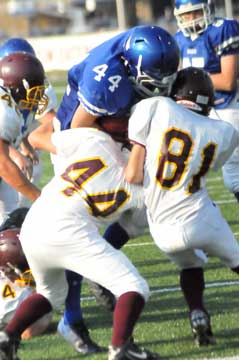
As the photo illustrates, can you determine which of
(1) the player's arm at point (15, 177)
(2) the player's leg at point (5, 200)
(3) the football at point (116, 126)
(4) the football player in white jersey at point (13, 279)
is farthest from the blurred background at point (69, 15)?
(3) the football at point (116, 126)

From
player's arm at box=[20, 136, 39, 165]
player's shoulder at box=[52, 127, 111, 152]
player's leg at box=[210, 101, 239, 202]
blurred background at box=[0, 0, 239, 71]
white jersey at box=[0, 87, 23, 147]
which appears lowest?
blurred background at box=[0, 0, 239, 71]

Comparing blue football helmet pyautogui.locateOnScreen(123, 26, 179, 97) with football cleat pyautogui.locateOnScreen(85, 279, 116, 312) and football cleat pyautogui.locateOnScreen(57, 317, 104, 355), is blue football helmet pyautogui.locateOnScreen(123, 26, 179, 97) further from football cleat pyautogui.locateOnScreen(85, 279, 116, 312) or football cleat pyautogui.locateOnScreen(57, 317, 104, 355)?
football cleat pyautogui.locateOnScreen(85, 279, 116, 312)

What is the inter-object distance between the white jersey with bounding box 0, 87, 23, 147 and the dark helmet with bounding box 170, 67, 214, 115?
3.30 feet

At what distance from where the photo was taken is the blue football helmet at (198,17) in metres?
7.78

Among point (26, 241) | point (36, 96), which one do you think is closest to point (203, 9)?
point (36, 96)

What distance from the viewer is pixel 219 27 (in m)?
7.78

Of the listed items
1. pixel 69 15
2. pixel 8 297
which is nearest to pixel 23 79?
pixel 8 297

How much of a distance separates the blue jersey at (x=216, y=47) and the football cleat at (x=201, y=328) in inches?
122

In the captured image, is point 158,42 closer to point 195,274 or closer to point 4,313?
point 195,274

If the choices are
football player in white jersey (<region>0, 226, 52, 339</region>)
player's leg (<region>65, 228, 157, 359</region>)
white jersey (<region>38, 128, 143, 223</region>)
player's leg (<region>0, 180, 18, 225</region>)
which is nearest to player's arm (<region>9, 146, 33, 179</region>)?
player's leg (<region>0, 180, 18, 225</region>)

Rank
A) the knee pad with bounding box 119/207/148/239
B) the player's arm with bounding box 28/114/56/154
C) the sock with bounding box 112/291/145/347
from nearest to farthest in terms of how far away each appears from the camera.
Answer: the sock with bounding box 112/291/145/347
the knee pad with bounding box 119/207/148/239
the player's arm with bounding box 28/114/56/154

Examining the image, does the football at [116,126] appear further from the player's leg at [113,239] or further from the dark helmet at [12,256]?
the dark helmet at [12,256]

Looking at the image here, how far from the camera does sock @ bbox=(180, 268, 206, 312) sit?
4.84 m

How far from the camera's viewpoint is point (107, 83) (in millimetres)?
4770
